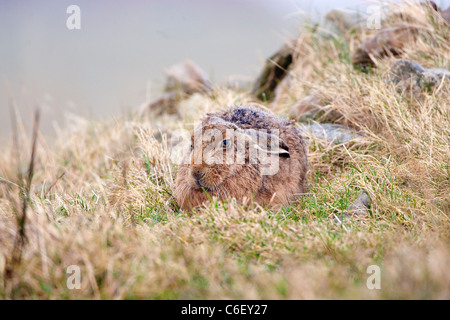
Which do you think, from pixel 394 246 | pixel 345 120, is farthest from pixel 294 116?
pixel 394 246

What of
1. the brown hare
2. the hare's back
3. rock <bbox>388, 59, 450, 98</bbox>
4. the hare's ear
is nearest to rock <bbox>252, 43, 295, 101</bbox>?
rock <bbox>388, 59, 450, 98</bbox>

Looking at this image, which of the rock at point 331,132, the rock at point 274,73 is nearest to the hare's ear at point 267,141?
the rock at point 331,132

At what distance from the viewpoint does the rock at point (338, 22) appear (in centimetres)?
885

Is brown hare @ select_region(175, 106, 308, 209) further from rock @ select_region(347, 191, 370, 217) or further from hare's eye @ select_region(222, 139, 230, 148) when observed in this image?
rock @ select_region(347, 191, 370, 217)

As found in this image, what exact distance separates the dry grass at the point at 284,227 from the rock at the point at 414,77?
160 mm

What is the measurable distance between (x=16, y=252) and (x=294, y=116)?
4.90 metres

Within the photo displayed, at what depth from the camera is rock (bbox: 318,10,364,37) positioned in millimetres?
8852

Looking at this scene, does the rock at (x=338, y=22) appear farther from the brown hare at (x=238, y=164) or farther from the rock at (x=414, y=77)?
the brown hare at (x=238, y=164)

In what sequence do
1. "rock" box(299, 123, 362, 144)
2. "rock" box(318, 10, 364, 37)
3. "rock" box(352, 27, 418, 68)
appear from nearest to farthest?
"rock" box(299, 123, 362, 144)
"rock" box(352, 27, 418, 68)
"rock" box(318, 10, 364, 37)

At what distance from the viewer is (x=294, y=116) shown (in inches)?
277

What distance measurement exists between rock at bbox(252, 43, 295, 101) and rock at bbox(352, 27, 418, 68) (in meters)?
1.67

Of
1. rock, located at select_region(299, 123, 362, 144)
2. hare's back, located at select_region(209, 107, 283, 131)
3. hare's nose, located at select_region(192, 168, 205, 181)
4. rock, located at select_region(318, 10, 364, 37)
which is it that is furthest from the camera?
rock, located at select_region(318, 10, 364, 37)

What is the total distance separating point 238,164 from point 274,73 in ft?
16.7

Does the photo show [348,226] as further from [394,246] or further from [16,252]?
[16,252]
